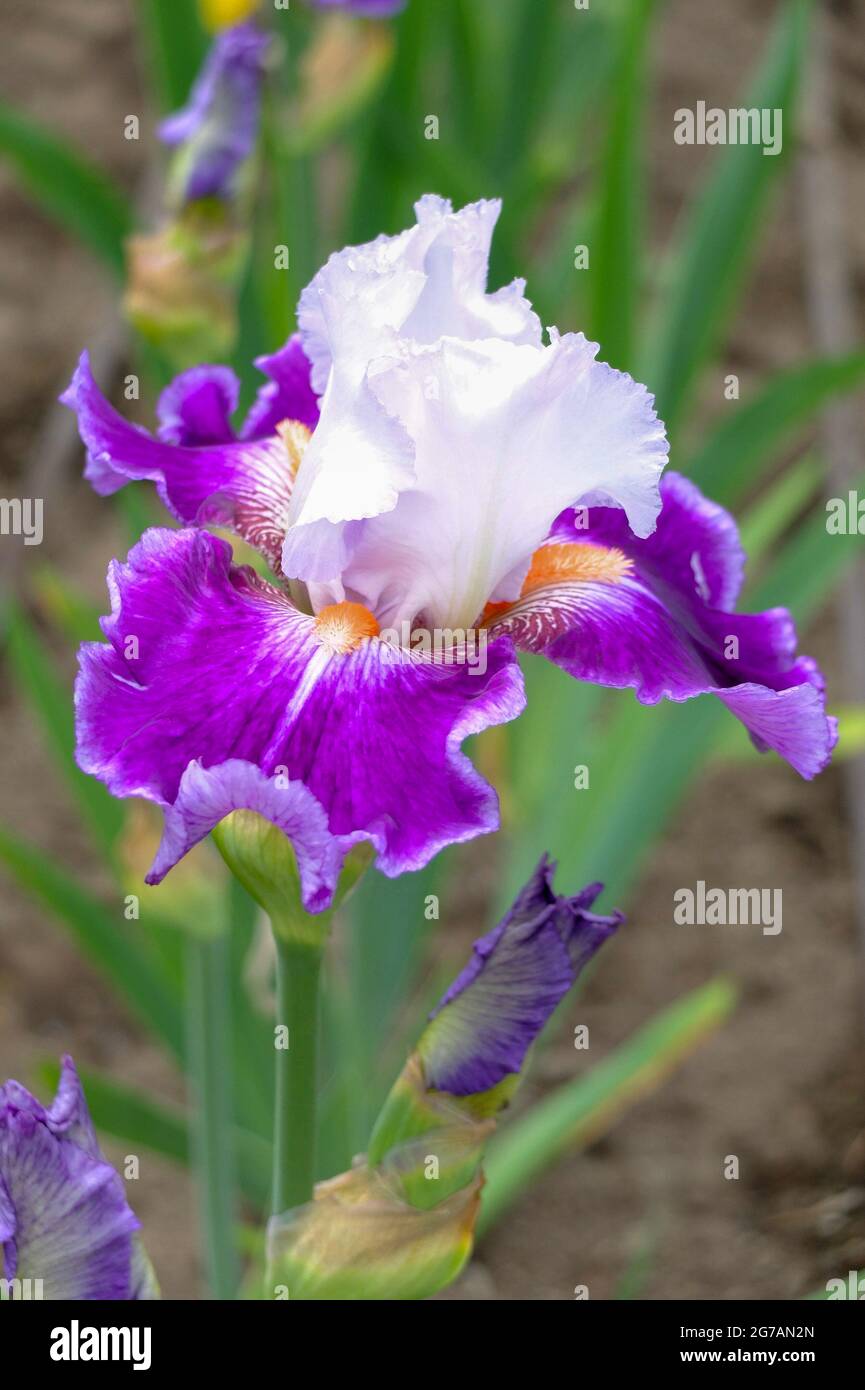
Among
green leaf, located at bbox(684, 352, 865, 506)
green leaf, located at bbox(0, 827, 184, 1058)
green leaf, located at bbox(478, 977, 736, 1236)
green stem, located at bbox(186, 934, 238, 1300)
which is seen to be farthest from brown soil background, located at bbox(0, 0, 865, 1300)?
green leaf, located at bbox(684, 352, 865, 506)

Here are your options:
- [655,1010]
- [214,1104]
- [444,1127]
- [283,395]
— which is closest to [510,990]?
[444,1127]

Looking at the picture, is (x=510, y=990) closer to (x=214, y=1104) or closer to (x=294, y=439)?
(x=294, y=439)

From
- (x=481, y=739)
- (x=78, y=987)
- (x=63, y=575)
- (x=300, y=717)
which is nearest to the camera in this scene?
(x=300, y=717)

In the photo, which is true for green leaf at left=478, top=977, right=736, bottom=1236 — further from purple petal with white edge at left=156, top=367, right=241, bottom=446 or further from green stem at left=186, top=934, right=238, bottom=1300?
purple petal with white edge at left=156, top=367, right=241, bottom=446

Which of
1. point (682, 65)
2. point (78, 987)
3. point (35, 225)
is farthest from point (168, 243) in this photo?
point (682, 65)

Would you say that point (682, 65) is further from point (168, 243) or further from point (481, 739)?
point (168, 243)

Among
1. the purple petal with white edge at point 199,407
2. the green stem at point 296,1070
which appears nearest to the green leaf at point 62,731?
the purple petal with white edge at point 199,407

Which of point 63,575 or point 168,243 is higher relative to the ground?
point 63,575
